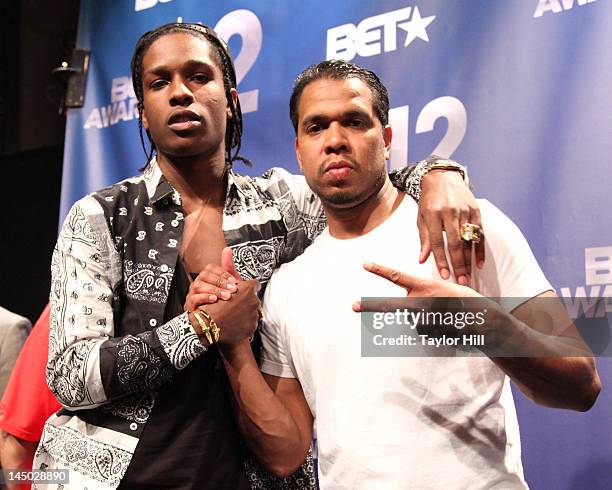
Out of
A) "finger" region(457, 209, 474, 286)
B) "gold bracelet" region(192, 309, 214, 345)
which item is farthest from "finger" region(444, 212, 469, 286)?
"gold bracelet" region(192, 309, 214, 345)

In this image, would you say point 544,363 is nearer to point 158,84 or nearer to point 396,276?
point 396,276

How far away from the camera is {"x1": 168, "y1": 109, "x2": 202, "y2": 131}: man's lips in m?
1.82

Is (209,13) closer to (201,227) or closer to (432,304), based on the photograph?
(201,227)

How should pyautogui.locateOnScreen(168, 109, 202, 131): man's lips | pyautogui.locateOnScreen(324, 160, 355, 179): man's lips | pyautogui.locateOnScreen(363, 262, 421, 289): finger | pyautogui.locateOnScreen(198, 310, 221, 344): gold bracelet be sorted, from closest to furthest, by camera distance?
pyautogui.locateOnScreen(363, 262, 421, 289): finger < pyautogui.locateOnScreen(198, 310, 221, 344): gold bracelet < pyautogui.locateOnScreen(324, 160, 355, 179): man's lips < pyautogui.locateOnScreen(168, 109, 202, 131): man's lips

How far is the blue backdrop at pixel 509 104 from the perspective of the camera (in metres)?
1.95

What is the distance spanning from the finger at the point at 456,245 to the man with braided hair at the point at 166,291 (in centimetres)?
2

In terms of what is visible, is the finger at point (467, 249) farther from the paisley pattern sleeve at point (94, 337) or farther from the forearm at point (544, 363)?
the paisley pattern sleeve at point (94, 337)

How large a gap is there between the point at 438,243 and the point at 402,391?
30cm

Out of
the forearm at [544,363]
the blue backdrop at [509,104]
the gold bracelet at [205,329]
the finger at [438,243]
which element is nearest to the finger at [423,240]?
the finger at [438,243]

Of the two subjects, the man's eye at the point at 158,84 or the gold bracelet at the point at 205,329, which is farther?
the man's eye at the point at 158,84

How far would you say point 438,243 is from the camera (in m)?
1.53

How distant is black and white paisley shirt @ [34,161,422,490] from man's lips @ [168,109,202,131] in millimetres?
129

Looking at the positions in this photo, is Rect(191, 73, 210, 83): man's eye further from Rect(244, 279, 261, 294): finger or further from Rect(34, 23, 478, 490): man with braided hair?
Rect(244, 279, 261, 294): finger

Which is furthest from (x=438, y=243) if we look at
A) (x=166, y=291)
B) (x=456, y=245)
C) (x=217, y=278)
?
(x=166, y=291)
